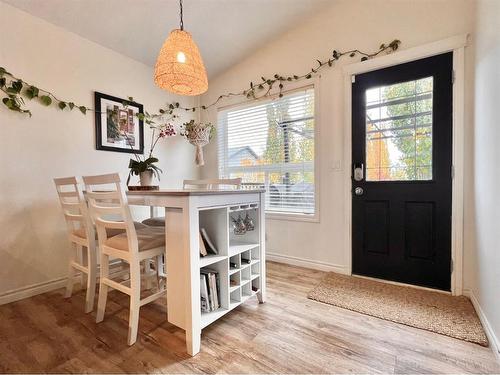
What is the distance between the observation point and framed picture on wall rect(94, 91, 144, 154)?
8.05ft

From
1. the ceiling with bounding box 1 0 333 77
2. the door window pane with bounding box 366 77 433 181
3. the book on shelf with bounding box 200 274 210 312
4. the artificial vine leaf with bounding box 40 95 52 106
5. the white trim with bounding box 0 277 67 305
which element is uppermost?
the ceiling with bounding box 1 0 333 77

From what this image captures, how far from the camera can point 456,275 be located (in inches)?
75.6

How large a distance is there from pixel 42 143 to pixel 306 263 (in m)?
2.75

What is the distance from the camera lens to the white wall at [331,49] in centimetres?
199

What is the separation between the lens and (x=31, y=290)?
202 cm

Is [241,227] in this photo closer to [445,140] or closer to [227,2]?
[445,140]

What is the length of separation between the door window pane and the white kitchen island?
123 cm

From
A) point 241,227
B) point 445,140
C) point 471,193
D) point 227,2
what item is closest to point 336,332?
point 241,227

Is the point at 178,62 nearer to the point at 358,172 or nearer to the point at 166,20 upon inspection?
the point at 166,20

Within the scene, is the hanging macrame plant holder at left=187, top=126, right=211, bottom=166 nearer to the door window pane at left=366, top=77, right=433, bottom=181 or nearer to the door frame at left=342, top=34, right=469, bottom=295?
the door window pane at left=366, top=77, right=433, bottom=181

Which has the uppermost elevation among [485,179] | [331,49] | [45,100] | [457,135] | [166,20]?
[166,20]

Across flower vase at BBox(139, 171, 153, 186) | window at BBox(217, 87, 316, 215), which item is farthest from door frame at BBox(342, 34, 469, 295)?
flower vase at BBox(139, 171, 153, 186)

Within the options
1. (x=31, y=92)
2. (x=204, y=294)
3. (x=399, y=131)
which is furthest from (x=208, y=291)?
(x=31, y=92)

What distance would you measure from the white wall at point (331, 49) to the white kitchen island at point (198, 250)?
0.98m
